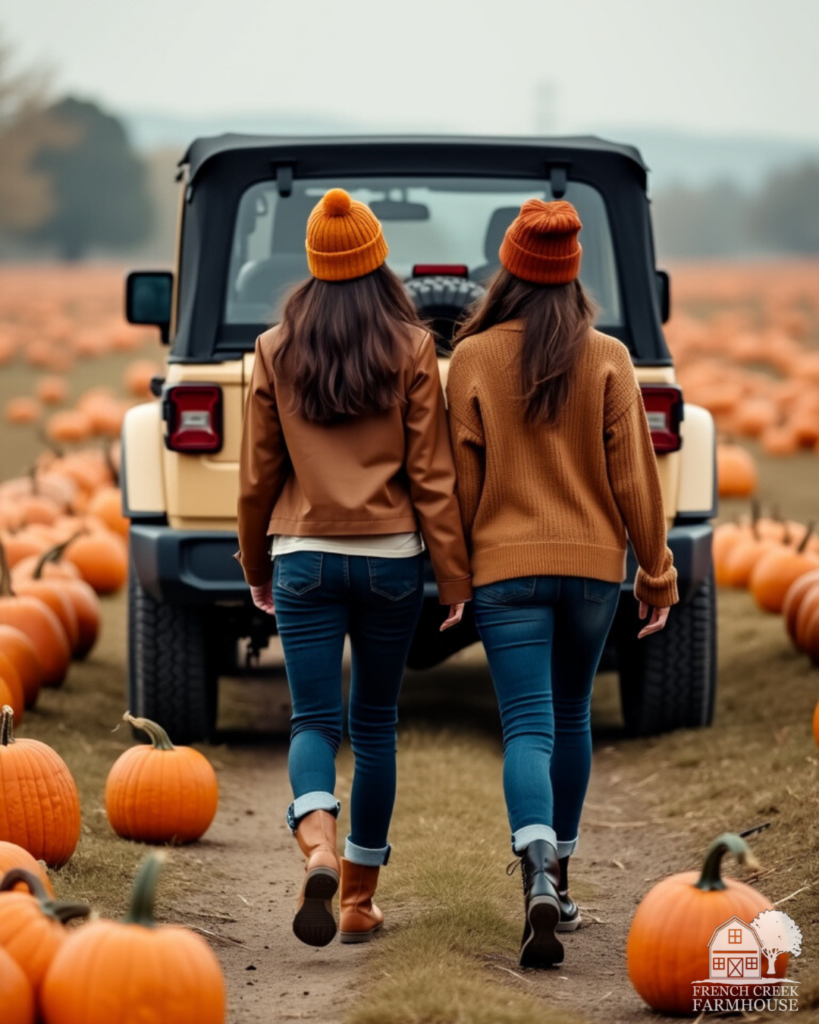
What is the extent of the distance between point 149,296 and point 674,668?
2.55 metres

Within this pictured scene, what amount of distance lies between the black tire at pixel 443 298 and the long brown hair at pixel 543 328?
60.9 inches

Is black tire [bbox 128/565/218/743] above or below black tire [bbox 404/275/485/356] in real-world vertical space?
below

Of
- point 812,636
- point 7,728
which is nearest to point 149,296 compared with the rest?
point 7,728

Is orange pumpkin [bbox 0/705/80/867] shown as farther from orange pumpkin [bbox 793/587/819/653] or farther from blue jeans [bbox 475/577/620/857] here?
orange pumpkin [bbox 793/587/819/653]

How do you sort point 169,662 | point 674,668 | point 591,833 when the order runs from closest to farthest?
point 591,833 < point 169,662 < point 674,668

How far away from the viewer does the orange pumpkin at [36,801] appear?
4.77 m

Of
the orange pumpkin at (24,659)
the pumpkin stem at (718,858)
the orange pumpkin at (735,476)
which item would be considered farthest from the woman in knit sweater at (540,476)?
the orange pumpkin at (735,476)

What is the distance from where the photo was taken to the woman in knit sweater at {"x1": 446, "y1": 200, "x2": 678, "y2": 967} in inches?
160

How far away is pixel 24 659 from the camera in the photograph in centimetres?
689

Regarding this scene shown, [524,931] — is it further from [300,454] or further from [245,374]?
[245,374]

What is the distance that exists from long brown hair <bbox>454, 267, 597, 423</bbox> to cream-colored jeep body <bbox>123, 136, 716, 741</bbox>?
1.54 meters

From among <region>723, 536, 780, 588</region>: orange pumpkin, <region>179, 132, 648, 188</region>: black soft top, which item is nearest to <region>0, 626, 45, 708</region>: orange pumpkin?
<region>179, 132, 648, 188</region>: black soft top

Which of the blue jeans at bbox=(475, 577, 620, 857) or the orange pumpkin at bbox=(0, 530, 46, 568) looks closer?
the blue jeans at bbox=(475, 577, 620, 857)

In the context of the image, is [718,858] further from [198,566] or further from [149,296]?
[149,296]
